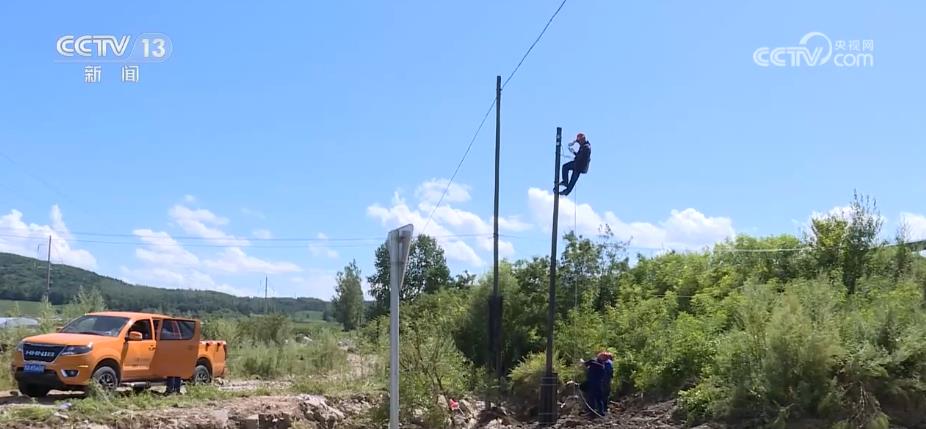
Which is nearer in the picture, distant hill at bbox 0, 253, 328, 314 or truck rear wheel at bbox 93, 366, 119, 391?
truck rear wheel at bbox 93, 366, 119, 391

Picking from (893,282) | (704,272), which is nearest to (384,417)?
(704,272)

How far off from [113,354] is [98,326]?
3.81 ft

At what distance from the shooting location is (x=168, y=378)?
18141mm

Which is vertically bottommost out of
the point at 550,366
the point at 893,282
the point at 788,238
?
the point at 550,366

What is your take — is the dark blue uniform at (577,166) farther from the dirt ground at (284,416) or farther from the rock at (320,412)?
the rock at (320,412)

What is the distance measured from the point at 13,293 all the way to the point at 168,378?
40551mm

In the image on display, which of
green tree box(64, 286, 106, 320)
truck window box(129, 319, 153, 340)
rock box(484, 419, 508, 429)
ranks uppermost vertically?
green tree box(64, 286, 106, 320)

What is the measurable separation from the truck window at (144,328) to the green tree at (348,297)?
51797mm

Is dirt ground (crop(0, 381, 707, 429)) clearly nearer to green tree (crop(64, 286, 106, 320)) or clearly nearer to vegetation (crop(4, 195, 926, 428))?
vegetation (crop(4, 195, 926, 428))

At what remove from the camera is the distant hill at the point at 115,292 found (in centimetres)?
5141

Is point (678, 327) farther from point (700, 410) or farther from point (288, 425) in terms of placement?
point (288, 425)

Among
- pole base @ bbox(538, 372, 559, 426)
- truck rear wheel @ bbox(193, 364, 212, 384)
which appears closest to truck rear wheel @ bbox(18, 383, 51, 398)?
truck rear wheel @ bbox(193, 364, 212, 384)

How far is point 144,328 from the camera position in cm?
1764

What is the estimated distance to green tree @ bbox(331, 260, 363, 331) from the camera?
69906 mm
